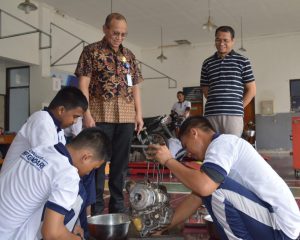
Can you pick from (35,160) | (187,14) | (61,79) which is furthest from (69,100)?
(187,14)

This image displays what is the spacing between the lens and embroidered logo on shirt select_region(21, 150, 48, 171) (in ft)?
4.93

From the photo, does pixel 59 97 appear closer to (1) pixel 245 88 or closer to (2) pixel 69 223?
(2) pixel 69 223

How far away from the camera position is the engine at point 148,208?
192 centimetres

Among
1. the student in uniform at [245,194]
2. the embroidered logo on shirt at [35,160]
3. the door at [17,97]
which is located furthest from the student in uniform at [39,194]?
the door at [17,97]

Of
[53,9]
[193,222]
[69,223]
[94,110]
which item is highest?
[53,9]

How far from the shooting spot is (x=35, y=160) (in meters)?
1.52

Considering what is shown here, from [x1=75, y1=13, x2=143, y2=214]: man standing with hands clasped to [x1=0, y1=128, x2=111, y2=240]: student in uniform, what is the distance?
1029 mm

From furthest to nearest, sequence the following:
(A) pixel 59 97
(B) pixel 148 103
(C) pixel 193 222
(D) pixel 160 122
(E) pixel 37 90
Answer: (B) pixel 148 103 → (E) pixel 37 90 → (D) pixel 160 122 → (C) pixel 193 222 → (A) pixel 59 97

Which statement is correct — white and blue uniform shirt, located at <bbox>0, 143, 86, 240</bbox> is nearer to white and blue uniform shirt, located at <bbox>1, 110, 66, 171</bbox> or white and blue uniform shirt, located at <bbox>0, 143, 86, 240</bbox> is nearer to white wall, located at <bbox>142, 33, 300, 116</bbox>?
white and blue uniform shirt, located at <bbox>1, 110, 66, 171</bbox>

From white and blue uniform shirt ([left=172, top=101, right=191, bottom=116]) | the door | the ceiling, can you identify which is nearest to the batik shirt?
the ceiling

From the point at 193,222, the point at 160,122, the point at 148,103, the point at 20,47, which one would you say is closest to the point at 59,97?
the point at 193,222

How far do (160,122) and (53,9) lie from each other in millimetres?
4701

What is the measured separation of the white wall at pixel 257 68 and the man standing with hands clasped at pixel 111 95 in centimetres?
948

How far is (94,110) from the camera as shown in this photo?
106 inches
